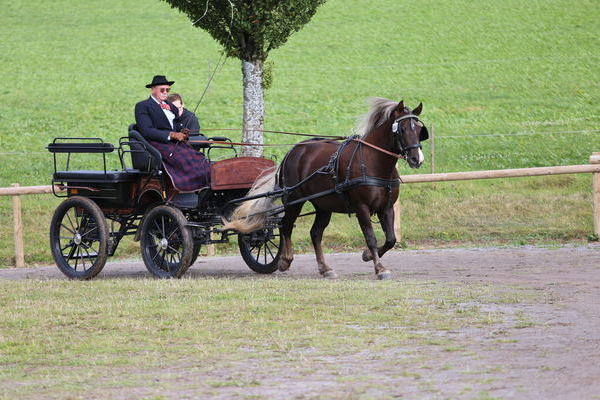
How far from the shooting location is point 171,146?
12.0 meters

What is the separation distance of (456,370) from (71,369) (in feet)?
8.37

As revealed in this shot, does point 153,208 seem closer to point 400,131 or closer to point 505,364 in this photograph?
point 400,131

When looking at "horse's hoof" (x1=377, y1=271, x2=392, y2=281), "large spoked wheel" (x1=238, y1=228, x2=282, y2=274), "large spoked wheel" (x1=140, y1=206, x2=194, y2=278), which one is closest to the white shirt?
"large spoked wheel" (x1=140, y1=206, x2=194, y2=278)

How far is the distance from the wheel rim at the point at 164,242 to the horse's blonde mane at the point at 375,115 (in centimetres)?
235

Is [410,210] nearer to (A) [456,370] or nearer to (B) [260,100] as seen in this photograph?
(B) [260,100]

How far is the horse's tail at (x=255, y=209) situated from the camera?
12.0 meters

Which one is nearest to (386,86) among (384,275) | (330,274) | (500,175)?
(500,175)

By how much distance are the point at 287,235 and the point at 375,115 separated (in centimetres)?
178

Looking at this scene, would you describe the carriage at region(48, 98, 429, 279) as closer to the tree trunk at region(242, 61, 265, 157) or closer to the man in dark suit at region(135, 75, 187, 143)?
the man in dark suit at region(135, 75, 187, 143)

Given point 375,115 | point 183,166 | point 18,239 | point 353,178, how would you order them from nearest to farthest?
point 353,178
point 375,115
point 183,166
point 18,239

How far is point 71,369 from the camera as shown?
712 cm

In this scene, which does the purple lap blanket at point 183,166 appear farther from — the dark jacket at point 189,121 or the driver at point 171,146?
the dark jacket at point 189,121

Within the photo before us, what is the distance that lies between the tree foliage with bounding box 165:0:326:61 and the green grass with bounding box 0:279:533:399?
632 centimetres

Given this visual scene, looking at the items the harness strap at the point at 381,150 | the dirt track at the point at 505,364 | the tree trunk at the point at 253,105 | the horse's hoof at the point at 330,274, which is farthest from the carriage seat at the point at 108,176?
the tree trunk at the point at 253,105
